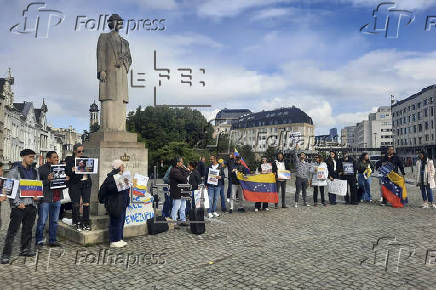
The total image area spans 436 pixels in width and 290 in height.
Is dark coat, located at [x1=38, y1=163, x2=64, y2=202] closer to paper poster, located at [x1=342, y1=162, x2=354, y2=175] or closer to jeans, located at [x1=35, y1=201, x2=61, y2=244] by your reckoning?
jeans, located at [x1=35, y1=201, x2=61, y2=244]

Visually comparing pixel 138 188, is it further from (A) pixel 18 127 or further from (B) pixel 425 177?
(A) pixel 18 127

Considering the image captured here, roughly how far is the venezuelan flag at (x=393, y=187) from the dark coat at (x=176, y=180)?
8.67 meters

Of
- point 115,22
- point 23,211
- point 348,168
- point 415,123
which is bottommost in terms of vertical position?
point 23,211

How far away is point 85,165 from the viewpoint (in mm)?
7660

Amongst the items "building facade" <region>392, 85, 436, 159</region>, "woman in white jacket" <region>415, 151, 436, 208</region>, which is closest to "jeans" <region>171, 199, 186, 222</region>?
"woman in white jacket" <region>415, 151, 436, 208</region>

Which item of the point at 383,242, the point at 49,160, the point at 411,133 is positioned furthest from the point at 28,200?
the point at 411,133

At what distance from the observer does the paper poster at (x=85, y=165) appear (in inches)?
297

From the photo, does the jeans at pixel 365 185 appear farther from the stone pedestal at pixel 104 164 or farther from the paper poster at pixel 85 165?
the paper poster at pixel 85 165

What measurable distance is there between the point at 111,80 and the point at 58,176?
132 inches

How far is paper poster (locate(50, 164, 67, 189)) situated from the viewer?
7.25 meters

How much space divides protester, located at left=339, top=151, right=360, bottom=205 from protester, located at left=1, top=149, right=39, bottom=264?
11576 millimetres

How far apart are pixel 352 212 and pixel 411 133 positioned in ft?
290

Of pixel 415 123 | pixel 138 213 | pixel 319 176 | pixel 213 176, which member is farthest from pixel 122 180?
pixel 415 123

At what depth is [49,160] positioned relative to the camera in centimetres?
747
